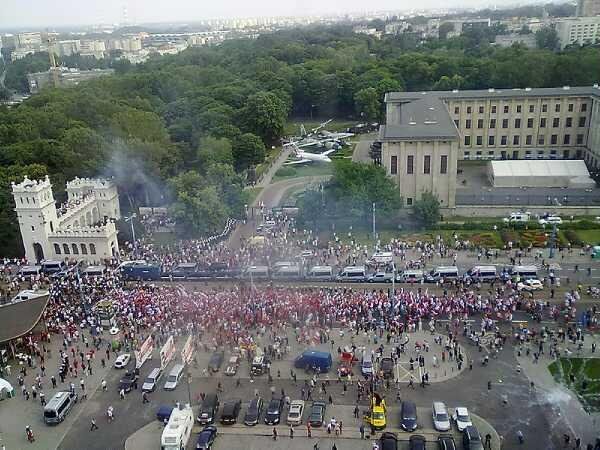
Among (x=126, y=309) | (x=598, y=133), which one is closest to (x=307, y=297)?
(x=126, y=309)

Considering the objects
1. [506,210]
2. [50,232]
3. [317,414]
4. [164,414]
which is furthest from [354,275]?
[50,232]

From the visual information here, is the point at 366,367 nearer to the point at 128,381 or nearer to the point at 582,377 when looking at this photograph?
the point at 582,377

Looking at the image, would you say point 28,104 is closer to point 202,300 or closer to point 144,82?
point 144,82

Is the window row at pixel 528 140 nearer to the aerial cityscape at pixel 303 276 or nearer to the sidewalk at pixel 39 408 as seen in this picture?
the aerial cityscape at pixel 303 276

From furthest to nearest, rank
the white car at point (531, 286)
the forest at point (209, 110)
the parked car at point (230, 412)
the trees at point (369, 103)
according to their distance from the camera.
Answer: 1. the trees at point (369, 103)
2. the forest at point (209, 110)
3. the white car at point (531, 286)
4. the parked car at point (230, 412)

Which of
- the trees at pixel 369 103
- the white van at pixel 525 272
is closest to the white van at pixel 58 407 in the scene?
the white van at pixel 525 272

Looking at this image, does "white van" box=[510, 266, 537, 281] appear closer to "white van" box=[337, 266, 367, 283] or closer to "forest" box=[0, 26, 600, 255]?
"white van" box=[337, 266, 367, 283]

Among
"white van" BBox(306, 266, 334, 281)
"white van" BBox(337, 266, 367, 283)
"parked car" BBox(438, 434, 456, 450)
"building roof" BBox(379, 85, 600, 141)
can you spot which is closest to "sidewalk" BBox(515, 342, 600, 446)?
"parked car" BBox(438, 434, 456, 450)
